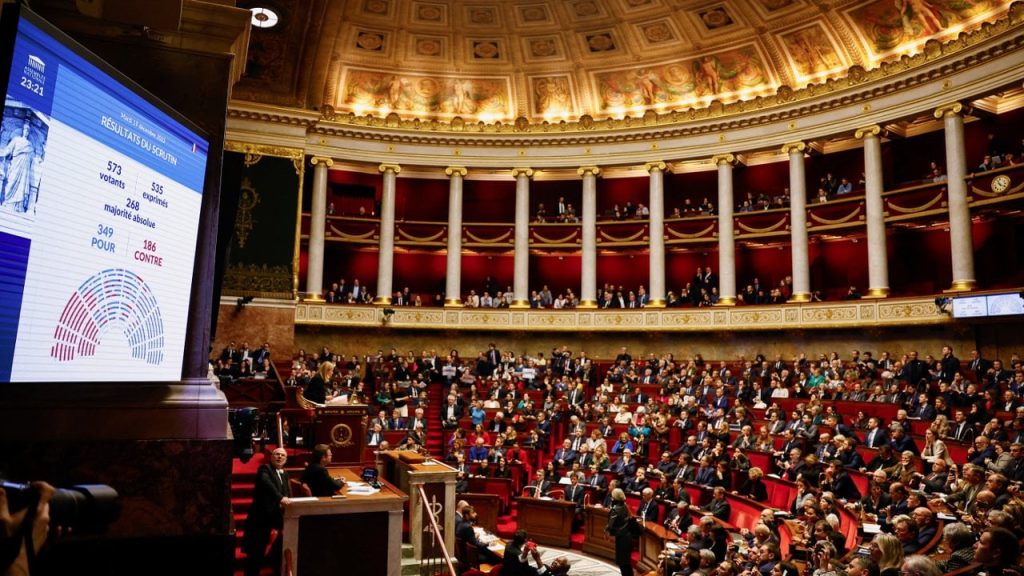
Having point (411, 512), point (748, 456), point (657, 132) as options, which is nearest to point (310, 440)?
point (411, 512)

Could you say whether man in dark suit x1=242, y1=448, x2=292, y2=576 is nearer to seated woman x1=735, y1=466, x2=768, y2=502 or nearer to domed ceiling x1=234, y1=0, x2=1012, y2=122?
seated woman x1=735, y1=466, x2=768, y2=502

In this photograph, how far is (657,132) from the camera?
23859 millimetres

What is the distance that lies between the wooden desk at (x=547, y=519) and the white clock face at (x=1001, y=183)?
44.8ft

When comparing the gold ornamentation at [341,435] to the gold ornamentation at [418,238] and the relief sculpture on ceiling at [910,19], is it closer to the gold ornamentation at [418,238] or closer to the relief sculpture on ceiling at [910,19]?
the gold ornamentation at [418,238]

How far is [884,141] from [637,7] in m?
9.00

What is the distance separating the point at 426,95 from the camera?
1022 inches

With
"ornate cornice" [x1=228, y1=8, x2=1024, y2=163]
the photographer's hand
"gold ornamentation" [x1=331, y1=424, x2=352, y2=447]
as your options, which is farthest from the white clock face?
the photographer's hand

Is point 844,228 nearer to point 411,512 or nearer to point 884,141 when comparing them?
point 884,141

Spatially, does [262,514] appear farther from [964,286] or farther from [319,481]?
[964,286]

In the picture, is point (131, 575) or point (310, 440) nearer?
point (131, 575)

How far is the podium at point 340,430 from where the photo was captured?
30.9 ft

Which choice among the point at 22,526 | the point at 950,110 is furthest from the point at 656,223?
the point at 22,526

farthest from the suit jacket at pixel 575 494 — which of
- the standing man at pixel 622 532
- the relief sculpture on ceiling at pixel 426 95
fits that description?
the relief sculpture on ceiling at pixel 426 95

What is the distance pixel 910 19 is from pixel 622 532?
57.3 feet
